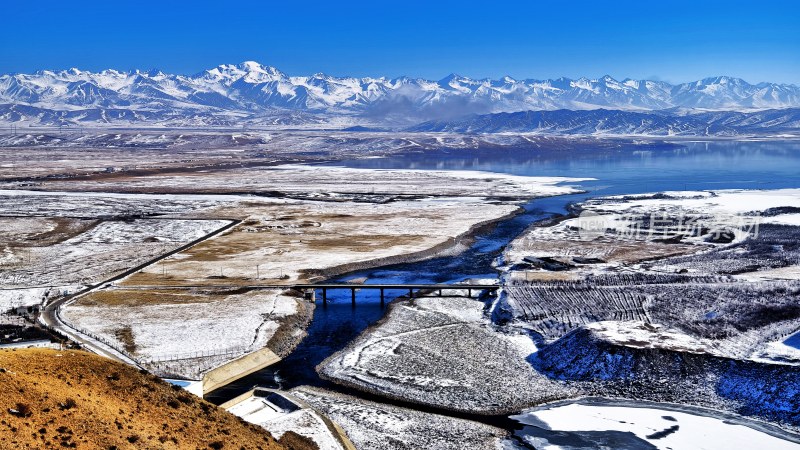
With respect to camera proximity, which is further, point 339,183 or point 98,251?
point 339,183

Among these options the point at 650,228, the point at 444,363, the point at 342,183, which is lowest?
the point at 444,363

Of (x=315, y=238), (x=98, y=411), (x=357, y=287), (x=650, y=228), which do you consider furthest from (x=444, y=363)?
(x=650, y=228)

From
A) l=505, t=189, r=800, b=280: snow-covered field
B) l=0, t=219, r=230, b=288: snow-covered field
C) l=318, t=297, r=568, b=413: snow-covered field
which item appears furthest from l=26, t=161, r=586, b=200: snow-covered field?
l=318, t=297, r=568, b=413: snow-covered field

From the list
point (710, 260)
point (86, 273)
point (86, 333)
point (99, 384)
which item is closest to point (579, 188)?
point (710, 260)

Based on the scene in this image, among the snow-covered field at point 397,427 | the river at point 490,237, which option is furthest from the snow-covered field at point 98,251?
the snow-covered field at point 397,427

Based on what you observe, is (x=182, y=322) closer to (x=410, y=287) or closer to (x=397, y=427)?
(x=410, y=287)

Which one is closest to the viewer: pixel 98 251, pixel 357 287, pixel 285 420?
pixel 285 420

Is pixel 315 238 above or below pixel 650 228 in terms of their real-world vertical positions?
below

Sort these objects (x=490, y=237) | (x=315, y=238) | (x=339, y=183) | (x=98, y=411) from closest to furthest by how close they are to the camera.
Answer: (x=98, y=411), (x=315, y=238), (x=490, y=237), (x=339, y=183)

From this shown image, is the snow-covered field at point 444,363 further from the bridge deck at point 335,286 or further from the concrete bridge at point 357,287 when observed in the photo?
the bridge deck at point 335,286
